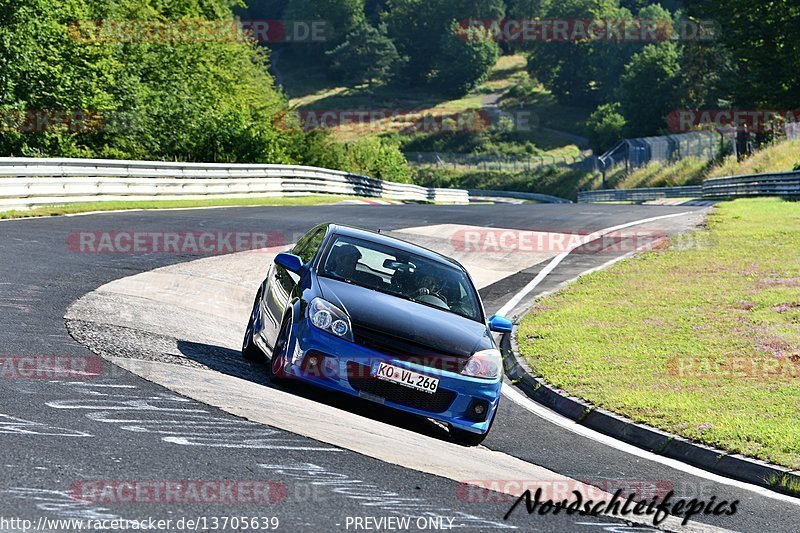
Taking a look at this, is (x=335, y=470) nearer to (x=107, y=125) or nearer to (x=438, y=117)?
(x=107, y=125)

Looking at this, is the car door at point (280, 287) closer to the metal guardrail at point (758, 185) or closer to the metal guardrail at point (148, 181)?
the metal guardrail at point (148, 181)

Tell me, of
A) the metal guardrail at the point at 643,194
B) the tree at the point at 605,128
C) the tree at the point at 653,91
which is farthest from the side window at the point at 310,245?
the tree at the point at 605,128

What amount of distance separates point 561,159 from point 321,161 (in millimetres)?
69104

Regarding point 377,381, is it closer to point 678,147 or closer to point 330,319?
point 330,319

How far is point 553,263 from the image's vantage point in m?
21.5

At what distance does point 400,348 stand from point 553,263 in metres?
13.6

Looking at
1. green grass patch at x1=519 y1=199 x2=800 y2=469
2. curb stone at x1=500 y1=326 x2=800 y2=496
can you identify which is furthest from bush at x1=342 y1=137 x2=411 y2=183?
curb stone at x1=500 y1=326 x2=800 y2=496

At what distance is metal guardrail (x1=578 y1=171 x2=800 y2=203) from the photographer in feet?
133

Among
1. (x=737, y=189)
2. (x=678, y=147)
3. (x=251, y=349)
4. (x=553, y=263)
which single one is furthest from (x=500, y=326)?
(x=678, y=147)

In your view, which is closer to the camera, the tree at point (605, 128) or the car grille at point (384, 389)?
the car grille at point (384, 389)

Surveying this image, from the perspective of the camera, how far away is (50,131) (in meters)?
35.3

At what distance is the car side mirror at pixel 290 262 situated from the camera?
946 centimetres

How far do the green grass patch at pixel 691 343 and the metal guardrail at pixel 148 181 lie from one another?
12383mm

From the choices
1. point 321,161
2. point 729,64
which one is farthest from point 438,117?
point 321,161
